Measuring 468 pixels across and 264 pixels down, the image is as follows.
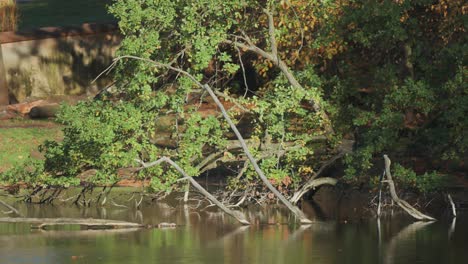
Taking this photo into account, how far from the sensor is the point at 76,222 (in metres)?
24.6

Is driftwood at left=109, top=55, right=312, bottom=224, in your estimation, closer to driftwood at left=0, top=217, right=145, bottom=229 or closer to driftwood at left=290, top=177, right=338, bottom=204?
driftwood at left=290, top=177, right=338, bottom=204

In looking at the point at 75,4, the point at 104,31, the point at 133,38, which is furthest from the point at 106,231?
the point at 75,4

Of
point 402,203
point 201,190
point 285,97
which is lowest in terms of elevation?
point 402,203

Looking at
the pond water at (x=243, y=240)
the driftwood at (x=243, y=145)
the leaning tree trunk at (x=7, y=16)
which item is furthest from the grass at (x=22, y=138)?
the driftwood at (x=243, y=145)

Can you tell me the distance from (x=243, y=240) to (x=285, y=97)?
3884mm

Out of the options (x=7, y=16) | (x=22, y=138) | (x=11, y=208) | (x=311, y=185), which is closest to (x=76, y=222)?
(x=11, y=208)

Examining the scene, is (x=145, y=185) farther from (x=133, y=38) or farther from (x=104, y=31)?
(x=104, y=31)

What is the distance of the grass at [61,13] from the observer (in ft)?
152

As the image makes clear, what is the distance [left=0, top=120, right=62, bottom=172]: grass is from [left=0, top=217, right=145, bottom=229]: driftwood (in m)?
6.33

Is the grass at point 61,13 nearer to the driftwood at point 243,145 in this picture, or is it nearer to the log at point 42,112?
the log at point 42,112

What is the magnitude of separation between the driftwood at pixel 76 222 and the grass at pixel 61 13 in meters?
19.7

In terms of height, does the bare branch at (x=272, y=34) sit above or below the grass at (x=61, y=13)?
below

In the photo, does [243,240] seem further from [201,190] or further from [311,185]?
[311,185]

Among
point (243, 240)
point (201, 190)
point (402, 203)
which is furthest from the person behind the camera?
point (402, 203)
